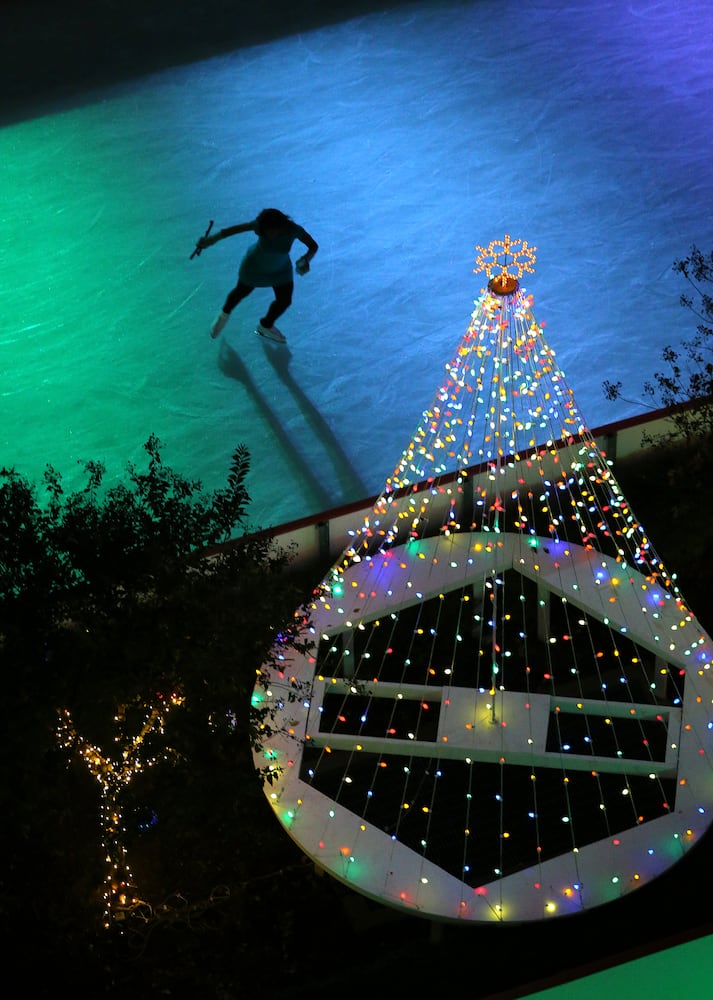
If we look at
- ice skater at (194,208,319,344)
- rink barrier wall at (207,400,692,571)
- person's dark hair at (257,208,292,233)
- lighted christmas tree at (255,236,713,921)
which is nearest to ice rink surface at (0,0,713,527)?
ice skater at (194,208,319,344)

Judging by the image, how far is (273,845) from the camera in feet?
22.9

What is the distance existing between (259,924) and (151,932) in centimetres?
52

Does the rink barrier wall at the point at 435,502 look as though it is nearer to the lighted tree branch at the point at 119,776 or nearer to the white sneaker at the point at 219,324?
the lighted tree branch at the point at 119,776

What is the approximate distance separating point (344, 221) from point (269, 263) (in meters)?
1.96

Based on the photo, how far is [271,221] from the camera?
8703 millimetres

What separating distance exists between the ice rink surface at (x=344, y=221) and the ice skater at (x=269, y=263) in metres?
0.18

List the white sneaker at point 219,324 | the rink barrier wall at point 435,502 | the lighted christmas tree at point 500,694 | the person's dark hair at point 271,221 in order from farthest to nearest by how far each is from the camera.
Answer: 1. the white sneaker at point 219,324
2. the person's dark hair at point 271,221
3. the rink barrier wall at point 435,502
4. the lighted christmas tree at point 500,694

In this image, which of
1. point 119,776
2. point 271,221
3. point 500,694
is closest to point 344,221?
point 271,221

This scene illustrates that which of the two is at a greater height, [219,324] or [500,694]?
[219,324]

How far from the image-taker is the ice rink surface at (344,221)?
9117mm

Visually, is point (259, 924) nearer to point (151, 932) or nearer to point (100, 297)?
point (151, 932)

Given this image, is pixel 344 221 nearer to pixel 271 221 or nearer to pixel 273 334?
pixel 273 334

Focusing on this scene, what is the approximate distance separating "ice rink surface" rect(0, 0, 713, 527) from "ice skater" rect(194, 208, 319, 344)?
0.61 ft

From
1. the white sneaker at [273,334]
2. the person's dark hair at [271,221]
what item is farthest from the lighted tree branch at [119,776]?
the white sneaker at [273,334]
